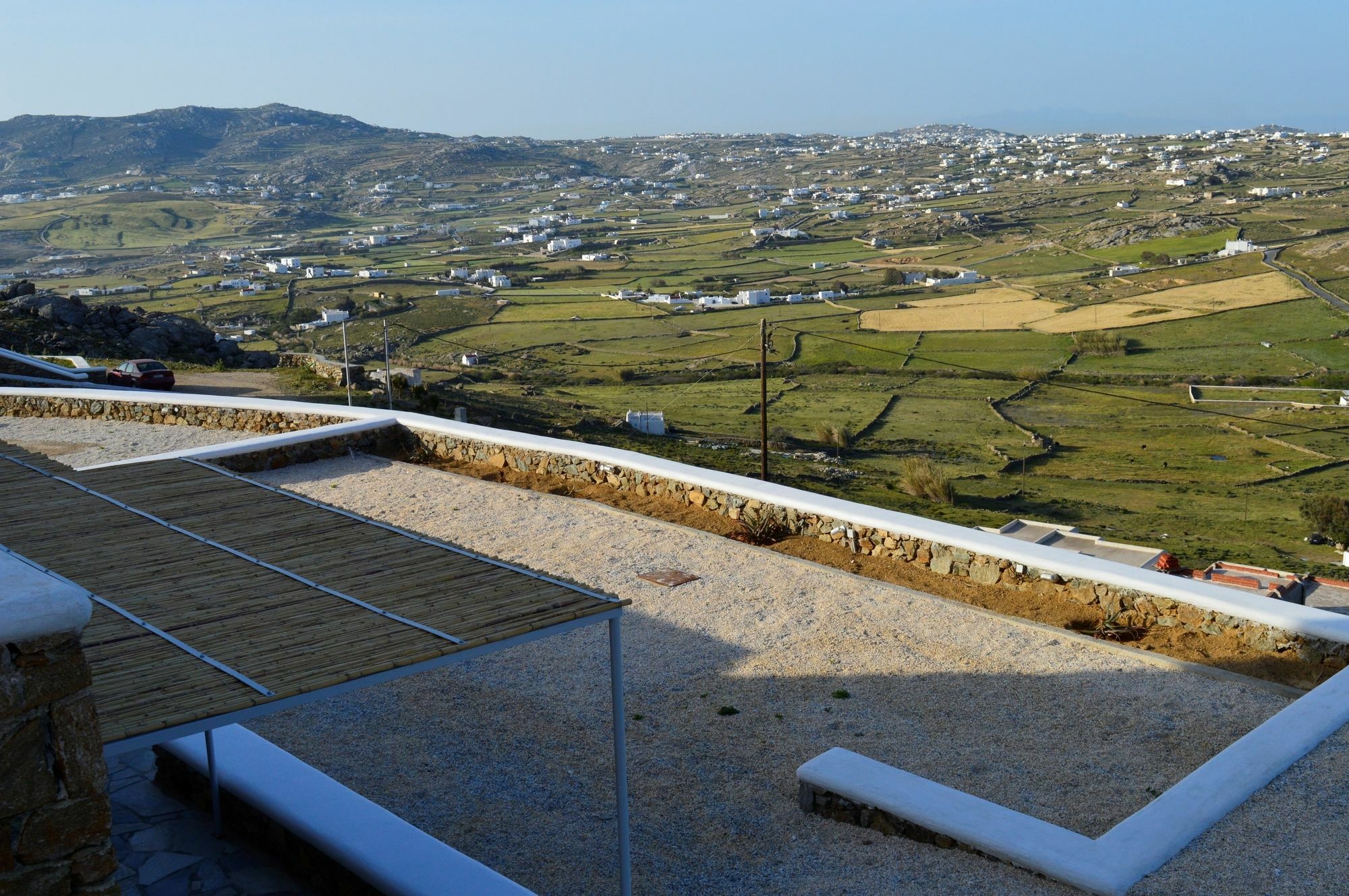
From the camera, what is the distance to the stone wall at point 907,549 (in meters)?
7.03

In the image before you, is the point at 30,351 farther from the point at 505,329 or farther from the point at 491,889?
the point at 505,329

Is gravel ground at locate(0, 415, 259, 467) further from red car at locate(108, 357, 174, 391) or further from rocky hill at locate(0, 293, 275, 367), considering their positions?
rocky hill at locate(0, 293, 275, 367)

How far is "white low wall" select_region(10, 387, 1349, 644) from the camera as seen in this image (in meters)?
6.97

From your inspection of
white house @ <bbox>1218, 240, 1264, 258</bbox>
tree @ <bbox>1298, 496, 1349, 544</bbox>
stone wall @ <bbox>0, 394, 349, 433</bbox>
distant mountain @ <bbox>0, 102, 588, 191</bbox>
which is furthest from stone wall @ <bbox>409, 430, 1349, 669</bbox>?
distant mountain @ <bbox>0, 102, 588, 191</bbox>

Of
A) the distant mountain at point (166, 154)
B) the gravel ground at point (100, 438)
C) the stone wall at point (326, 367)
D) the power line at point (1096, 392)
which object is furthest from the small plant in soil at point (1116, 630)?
the distant mountain at point (166, 154)

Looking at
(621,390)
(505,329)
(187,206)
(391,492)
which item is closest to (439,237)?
(187,206)

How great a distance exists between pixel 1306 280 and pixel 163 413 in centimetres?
6328

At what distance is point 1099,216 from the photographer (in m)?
98.8

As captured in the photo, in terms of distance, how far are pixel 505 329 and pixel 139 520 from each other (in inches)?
2328

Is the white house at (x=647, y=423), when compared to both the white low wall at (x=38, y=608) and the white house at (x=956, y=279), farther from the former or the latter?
the white house at (x=956, y=279)

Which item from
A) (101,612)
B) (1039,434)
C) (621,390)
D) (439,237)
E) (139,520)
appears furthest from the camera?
(439,237)

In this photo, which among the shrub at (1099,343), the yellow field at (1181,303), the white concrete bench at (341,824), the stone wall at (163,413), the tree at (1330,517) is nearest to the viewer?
the white concrete bench at (341,824)

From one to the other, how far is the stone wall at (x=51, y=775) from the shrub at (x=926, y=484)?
24185 mm

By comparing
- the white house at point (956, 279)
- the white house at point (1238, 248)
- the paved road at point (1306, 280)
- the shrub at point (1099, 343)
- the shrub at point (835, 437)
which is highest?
the white house at point (1238, 248)
